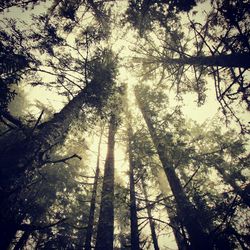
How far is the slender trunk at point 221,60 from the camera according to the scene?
646cm

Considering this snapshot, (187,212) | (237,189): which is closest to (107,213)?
(187,212)

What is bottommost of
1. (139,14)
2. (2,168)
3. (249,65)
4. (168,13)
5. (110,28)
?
(2,168)

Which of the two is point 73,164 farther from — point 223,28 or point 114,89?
point 223,28

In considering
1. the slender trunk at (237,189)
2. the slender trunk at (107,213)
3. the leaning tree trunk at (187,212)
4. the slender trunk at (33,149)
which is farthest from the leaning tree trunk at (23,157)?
the slender trunk at (237,189)

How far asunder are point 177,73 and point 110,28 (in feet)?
12.9

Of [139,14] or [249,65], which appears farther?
[139,14]

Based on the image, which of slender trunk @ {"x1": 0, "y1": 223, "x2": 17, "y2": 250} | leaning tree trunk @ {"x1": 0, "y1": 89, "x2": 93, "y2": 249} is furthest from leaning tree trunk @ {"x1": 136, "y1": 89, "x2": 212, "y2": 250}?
slender trunk @ {"x1": 0, "y1": 223, "x2": 17, "y2": 250}

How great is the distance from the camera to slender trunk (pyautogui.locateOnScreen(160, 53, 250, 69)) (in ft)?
21.2

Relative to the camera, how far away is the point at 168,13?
7.81 meters

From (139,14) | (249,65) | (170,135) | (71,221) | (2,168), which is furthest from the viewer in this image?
(71,221)

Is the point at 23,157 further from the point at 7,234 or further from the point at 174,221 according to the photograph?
the point at 174,221

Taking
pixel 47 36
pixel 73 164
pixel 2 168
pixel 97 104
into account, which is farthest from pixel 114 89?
pixel 73 164

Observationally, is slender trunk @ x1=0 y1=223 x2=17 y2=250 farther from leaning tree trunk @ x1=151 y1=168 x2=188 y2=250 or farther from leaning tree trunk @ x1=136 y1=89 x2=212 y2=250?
leaning tree trunk @ x1=136 y1=89 x2=212 y2=250

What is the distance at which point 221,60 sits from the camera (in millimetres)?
6957
